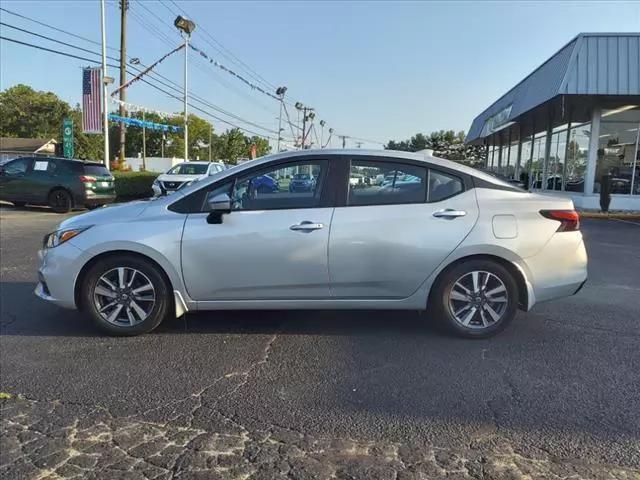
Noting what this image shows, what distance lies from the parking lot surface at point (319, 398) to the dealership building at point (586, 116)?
12.0 meters

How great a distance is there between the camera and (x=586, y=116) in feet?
59.9

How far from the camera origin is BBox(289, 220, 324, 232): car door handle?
439 cm

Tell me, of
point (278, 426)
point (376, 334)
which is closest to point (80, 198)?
point (376, 334)

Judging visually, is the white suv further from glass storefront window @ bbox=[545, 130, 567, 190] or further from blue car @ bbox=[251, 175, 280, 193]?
blue car @ bbox=[251, 175, 280, 193]

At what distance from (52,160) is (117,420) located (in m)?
15.0

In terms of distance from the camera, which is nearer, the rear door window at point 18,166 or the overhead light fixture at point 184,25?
the rear door window at point 18,166

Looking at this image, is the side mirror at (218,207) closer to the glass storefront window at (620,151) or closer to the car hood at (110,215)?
the car hood at (110,215)

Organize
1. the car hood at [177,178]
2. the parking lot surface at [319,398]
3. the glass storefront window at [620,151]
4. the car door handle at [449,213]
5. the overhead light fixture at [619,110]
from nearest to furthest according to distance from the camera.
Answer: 1. the parking lot surface at [319,398]
2. the car door handle at [449,213]
3. the overhead light fixture at [619,110]
4. the glass storefront window at [620,151]
5. the car hood at [177,178]

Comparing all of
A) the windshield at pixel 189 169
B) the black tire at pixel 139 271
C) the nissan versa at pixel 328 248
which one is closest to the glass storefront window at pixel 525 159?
the windshield at pixel 189 169

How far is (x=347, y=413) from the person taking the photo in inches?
129

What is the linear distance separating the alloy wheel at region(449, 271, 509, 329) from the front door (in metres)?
1.14

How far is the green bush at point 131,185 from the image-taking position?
2244 cm

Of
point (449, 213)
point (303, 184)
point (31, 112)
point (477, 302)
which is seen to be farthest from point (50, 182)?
point (31, 112)

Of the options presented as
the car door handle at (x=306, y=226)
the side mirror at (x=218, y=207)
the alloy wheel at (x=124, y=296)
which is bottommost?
the alloy wheel at (x=124, y=296)
